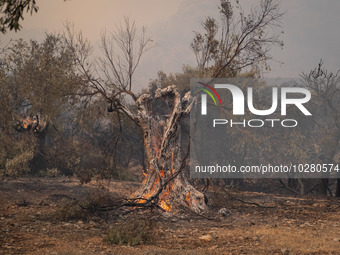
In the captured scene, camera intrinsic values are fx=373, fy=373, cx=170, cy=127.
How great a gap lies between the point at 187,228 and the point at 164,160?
6.84 ft

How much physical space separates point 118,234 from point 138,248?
55 centimetres

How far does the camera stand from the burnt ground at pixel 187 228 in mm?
7043

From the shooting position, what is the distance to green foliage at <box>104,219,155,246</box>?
741 centimetres

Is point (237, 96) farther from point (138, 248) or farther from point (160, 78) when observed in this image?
point (160, 78)

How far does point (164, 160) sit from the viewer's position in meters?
10.6

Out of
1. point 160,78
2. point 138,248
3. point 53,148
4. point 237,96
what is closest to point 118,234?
point 138,248

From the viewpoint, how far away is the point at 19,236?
7.54 metres

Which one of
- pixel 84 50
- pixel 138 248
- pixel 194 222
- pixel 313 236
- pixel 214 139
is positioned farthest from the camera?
pixel 214 139

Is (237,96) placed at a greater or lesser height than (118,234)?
greater

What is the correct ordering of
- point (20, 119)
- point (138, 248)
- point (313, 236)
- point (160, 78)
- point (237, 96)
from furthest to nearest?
1. point (160, 78)
2. point (20, 119)
3. point (237, 96)
4. point (313, 236)
5. point (138, 248)

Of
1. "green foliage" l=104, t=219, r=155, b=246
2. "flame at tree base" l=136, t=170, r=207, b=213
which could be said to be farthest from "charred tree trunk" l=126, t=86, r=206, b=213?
"green foliage" l=104, t=219, r=155, b=246

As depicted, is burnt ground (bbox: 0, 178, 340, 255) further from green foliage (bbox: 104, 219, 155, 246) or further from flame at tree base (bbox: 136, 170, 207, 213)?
flame at tree base (bbox: 136, 170, 207, 213)

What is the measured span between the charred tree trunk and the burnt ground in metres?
0.52

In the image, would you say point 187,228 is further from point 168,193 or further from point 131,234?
point 131,234
